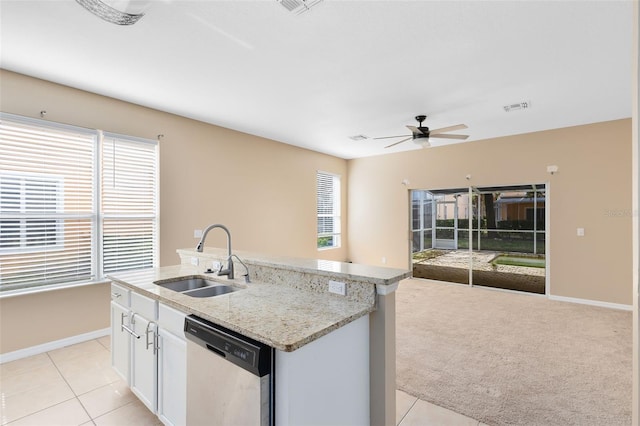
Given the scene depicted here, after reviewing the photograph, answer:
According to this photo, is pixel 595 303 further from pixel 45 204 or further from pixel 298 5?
pixel 45 204

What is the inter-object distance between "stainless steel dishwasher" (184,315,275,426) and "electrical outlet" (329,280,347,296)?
648 mm

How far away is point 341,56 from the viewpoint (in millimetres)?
2793

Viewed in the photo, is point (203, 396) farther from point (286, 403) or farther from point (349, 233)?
point (349, 233)

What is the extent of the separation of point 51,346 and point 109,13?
335cm

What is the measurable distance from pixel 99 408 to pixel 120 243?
78.2 inches

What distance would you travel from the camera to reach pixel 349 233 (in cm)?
779

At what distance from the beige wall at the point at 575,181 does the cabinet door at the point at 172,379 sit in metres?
5.71

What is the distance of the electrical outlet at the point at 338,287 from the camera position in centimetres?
190

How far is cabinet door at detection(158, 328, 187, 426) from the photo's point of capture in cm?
181

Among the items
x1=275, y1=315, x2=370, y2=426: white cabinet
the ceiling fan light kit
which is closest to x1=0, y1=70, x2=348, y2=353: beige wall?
the ceiling fan light kit

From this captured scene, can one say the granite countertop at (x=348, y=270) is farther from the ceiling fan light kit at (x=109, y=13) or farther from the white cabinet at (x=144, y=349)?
the ceiling fan light kit at (x=109, y=13)

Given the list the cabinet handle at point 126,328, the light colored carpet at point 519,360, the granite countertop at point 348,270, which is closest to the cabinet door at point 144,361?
the cabinet handle at point 126,328

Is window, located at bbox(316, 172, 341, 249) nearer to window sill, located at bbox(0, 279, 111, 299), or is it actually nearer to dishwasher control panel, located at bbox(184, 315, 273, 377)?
window sill, located at bbox(0, 279, 111, 299)

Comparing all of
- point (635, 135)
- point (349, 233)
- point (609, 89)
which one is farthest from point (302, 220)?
point (635, 135)
